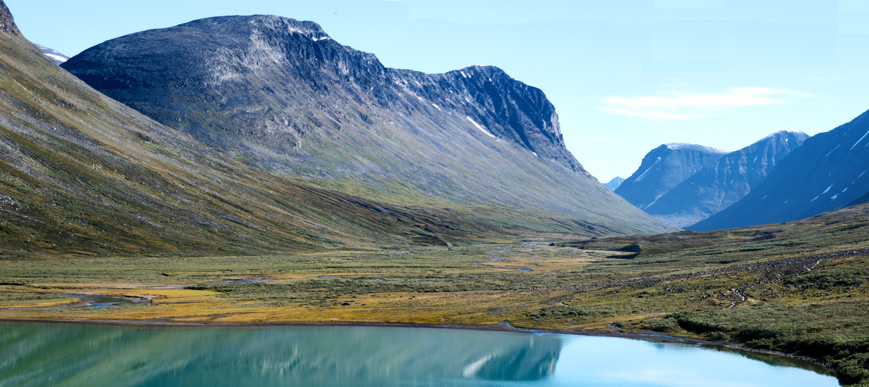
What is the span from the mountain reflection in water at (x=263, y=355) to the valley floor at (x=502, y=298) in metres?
7.77

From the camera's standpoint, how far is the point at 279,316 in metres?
90.2

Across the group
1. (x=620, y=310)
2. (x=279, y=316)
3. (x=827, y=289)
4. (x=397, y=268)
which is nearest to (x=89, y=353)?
(x=279, y=316)

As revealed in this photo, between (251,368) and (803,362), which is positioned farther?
(251,368)

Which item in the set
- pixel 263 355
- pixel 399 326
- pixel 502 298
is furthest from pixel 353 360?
pixel 502 298

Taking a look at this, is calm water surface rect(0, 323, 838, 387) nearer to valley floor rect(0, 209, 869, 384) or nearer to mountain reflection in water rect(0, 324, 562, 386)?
mountain reflection in water rect(0, 324, 562, 386)

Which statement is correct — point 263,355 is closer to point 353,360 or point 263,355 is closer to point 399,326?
point 353,360

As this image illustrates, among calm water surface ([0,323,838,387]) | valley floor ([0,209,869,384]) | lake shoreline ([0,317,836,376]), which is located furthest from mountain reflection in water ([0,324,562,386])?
valley floor ([0,209,869,384])

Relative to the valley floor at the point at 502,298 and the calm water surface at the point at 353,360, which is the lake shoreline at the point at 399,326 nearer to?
the valley floor at the point at 502,298

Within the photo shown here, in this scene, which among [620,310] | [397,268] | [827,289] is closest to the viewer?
[827,289]

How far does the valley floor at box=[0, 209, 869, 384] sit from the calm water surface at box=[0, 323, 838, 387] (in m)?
5.57

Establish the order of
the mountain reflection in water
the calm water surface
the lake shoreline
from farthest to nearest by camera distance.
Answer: the lake shoreline, the mountain reflection in water, the calm water surface

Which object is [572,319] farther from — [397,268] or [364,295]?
[397,268]

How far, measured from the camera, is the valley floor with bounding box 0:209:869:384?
6931 centimetres

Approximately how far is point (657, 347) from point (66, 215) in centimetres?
15410
